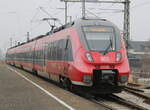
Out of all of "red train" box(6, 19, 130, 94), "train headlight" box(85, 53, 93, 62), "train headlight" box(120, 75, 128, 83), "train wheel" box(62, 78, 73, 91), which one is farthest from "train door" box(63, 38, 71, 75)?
"train headlight" box(120, 75, 128, 83)

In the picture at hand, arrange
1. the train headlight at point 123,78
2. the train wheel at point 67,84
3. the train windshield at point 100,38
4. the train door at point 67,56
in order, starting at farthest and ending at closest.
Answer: the train wheel at point 67,84
the train door at point 67,56
the train windshield at point 100,38
the train headlight at point 123,78

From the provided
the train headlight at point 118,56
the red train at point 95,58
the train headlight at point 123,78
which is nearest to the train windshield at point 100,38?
the red train at point 95,58

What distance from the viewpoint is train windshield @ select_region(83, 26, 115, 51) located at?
14554 mm

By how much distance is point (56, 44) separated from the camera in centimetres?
1892

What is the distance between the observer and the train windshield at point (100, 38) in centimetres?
1455

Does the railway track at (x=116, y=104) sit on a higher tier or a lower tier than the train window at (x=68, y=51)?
lower

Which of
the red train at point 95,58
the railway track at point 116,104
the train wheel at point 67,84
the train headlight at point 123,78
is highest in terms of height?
the red train at point 95,58

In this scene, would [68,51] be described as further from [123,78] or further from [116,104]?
[116,104]

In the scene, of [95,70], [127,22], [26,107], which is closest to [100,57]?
[95,70]

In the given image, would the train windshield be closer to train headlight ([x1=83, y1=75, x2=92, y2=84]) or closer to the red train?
the red train

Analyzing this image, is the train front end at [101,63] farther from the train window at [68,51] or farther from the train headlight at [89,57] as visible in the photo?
the train window at [68,51]

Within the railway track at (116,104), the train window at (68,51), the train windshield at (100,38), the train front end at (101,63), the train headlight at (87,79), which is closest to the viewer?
the railway track at (116,104)

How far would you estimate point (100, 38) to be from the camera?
14.9 metres

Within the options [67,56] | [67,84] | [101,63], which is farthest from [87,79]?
[67,84]
